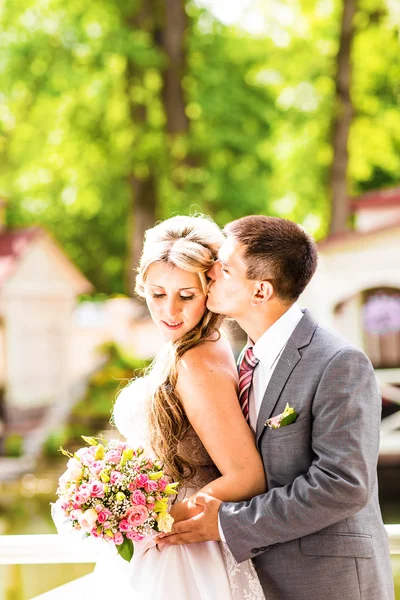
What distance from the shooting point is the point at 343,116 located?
53.9ft

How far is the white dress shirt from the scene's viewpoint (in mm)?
2381

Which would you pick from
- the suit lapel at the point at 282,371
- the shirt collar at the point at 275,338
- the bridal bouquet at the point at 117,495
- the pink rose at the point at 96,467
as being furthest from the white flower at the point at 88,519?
the shirt collar at the point at 275,338

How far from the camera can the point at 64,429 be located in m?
14.7

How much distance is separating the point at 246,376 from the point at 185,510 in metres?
0.43

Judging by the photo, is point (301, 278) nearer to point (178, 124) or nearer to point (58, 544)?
point (58, 544)

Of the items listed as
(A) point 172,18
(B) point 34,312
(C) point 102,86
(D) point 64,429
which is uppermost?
(A) point 172,18

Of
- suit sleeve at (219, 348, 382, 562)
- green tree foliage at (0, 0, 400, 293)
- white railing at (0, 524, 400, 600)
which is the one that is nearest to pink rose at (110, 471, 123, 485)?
suit sleeve at (219, 348, 382, 562)

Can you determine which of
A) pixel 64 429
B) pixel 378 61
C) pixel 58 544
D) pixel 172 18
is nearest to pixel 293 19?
pixel 378 61

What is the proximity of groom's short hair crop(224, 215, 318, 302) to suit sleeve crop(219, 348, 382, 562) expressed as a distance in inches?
11.0

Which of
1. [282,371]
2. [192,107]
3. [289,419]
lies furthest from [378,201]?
[289,419]

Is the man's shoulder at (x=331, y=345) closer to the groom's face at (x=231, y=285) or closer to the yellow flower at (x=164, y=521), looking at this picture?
the groom's face at (x=231, y=285)

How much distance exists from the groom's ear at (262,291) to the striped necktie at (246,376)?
20 cm

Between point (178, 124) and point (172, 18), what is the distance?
2.00m

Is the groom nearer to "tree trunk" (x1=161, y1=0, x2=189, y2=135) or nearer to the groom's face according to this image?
the groom's face
